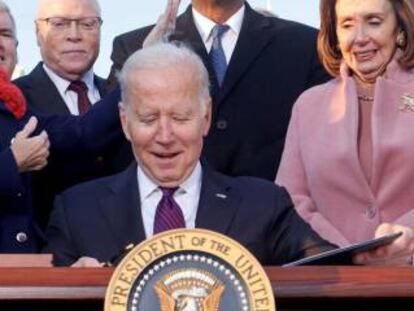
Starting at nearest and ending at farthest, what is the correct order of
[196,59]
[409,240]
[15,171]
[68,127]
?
1. [409,240]
2. [196,59]
3. [15,171]
4. [68,127]

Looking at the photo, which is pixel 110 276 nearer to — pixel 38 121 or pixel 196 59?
pixel 196 59

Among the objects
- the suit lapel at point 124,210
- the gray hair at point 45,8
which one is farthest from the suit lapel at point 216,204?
the gray hair at point 45,8

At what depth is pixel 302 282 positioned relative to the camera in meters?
2.04

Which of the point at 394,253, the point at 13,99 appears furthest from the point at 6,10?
the point at 394,253

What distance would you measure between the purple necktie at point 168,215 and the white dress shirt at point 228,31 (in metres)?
1.27

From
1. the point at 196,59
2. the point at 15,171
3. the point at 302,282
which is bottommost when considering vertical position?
the point at 15,171

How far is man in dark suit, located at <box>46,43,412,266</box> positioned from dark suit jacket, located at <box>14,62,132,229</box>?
91 centimetres

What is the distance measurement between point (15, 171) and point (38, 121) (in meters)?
0.26

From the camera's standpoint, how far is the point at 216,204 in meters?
2.67

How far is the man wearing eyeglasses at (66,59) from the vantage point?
12.7 feet

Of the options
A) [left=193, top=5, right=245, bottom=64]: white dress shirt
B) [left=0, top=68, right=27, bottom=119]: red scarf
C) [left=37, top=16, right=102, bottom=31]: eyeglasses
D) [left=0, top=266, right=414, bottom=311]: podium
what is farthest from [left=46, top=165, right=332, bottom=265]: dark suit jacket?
[left=37, top=16, right=102, bottom=31]: eyeglasses

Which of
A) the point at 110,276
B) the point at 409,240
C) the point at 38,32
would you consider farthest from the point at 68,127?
the point at 110,276

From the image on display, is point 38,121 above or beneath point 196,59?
beneath

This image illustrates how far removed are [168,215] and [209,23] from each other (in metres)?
1.41
